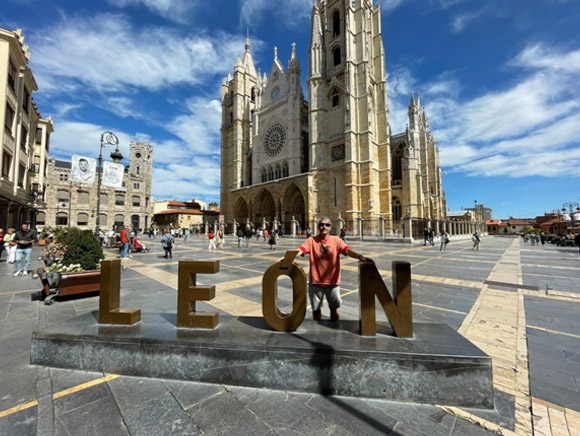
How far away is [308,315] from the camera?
3.83 m

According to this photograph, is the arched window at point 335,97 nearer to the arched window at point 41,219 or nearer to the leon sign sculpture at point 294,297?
the leon sign sculpture at point 294,297

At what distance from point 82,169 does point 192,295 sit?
12.9 metres

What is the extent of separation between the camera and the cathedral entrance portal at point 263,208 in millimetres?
35281

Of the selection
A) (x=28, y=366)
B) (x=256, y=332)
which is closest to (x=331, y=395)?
(x=256, y=332)

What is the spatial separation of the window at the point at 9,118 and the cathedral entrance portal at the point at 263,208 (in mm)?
24068

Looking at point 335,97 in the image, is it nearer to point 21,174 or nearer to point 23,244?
point 21,174

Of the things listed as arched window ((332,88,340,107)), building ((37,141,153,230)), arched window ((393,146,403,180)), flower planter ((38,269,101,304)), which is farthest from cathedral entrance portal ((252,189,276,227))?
flower planter ((38,269,101,304))

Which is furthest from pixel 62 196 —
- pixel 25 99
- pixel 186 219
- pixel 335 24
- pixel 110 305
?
pixel 110 305

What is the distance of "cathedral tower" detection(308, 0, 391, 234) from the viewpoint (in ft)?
85.3

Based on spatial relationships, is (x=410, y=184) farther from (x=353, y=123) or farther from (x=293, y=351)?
(x=293, y=351)

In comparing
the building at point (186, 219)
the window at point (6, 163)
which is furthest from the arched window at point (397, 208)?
the window at point (6, 163)

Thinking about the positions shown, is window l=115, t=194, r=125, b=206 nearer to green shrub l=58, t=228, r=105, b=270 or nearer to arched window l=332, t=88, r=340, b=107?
arched window l=332, t=88, r=340, b=107

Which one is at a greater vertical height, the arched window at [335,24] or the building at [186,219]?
the arched window at [335,24]

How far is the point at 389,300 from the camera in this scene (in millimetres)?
2365
